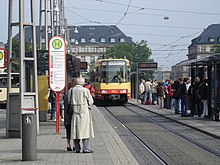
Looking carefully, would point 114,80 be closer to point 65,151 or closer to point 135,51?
point 65,151

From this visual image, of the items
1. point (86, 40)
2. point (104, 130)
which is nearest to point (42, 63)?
point (104, 130)

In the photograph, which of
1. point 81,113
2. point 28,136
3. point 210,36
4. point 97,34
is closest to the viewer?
point 28,136

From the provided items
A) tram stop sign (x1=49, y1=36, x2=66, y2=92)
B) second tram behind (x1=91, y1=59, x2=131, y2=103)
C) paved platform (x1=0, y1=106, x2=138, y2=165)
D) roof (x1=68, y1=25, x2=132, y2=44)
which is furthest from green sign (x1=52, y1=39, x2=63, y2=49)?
roof (x1=68, y1=25, x2=132, y2=44)

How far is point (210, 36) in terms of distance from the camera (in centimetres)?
11894

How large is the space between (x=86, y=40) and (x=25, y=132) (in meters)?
143

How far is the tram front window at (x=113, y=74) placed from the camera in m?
41.4

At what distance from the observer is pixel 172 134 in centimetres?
1941

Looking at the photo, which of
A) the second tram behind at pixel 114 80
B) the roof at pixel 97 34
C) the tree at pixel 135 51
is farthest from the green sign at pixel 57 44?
the roof at pixel 97 34

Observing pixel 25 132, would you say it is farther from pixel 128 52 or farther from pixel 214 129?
pixel 128 52

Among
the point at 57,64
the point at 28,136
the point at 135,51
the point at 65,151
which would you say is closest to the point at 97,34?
the point at 135,51

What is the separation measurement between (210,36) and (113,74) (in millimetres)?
80642

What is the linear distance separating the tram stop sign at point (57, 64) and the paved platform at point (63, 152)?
161 centimetres

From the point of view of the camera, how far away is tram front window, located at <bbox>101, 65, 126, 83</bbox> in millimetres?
41406

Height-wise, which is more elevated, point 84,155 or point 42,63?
point 42,63
